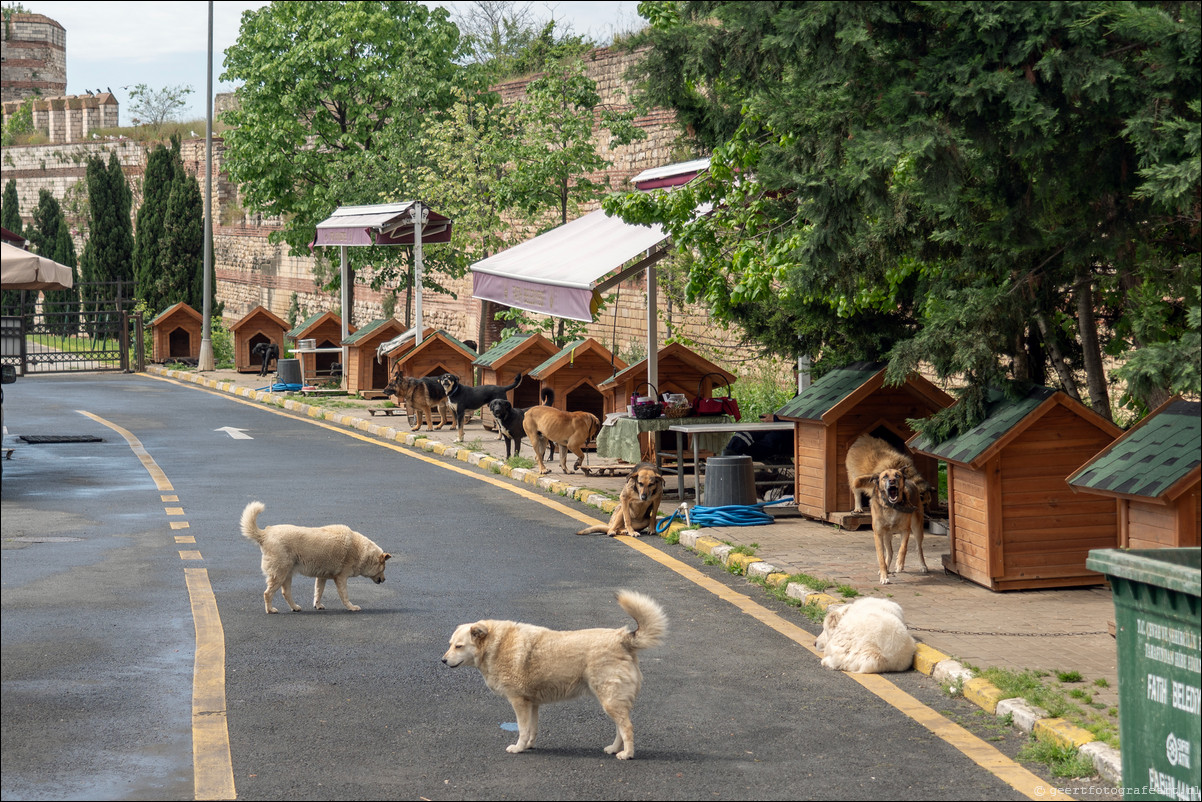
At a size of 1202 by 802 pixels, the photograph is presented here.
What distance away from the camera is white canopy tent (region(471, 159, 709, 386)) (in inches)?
550

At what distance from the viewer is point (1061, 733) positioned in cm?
623

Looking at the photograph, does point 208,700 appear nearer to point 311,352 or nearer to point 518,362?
point 518,362

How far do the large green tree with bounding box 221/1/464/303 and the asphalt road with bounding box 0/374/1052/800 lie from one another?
19657 mm

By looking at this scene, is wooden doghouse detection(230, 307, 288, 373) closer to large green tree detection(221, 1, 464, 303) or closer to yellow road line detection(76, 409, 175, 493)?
large green tree detection(221, 1, 464, 303)

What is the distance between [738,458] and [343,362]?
53.6 feet

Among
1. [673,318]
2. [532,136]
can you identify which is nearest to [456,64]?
[532,136]

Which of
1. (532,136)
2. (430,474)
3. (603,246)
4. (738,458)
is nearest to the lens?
(738,458)

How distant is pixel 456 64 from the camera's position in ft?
114

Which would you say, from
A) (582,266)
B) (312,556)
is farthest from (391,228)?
(312,556)

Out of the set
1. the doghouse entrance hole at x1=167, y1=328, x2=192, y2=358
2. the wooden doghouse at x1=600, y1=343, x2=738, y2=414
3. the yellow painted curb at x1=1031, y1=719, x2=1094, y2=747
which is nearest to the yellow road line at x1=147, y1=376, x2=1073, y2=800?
the yellow painted curb at x1=1031, y1=719, x2=1094, y2=747

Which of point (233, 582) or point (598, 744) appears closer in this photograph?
point (598, 744)

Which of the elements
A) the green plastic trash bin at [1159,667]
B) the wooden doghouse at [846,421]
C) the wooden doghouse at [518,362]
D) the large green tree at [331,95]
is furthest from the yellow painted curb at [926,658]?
the large green tree at [331,95]

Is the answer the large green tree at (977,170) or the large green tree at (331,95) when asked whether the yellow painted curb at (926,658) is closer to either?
the large green tree at (977,170)

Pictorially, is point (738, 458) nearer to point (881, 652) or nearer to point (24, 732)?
point (881, 652)
